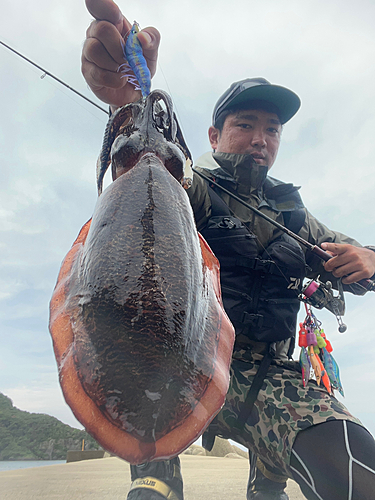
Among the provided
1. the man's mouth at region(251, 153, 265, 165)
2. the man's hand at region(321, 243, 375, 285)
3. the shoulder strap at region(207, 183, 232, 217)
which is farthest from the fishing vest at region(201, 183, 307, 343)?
the man's mouth at region(251, 153, 265, 165)

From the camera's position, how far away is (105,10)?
135 cm

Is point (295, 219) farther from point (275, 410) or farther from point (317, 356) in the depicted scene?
point (275, 410)

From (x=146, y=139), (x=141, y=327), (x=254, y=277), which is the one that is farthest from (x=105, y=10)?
(x=254, y=277)

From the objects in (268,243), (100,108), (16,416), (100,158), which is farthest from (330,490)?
(16,416)

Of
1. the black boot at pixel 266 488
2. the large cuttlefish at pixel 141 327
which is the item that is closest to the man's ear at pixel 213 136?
the large cuttlefish at pixel 141 327

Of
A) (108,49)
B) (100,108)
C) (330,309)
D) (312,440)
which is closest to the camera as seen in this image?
(108,49)

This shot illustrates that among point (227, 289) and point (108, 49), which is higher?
point (108, 49)

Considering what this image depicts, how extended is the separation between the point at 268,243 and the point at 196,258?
1.98m

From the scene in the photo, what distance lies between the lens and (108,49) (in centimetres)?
143

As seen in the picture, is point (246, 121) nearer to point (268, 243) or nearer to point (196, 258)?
point (268, 243)

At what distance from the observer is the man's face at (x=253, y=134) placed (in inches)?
118

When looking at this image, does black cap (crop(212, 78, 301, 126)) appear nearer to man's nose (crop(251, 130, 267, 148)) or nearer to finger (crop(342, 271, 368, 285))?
man's nose (crop(251, 130, 267, 148))

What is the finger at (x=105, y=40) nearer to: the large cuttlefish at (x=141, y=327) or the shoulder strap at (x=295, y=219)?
the large cuttlefish at (x=141, y=327)

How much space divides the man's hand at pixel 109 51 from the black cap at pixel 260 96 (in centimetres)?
169
